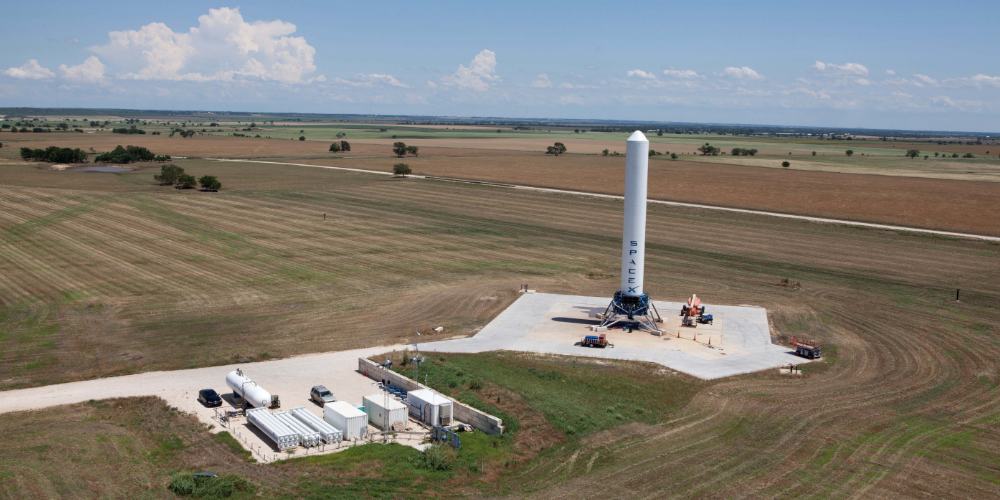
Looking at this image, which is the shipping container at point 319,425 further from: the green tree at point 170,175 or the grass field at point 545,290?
the green tree at point 170,175

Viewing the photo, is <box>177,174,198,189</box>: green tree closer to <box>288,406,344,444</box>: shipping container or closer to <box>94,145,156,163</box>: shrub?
<box>94,145,156,163</box>: shrub

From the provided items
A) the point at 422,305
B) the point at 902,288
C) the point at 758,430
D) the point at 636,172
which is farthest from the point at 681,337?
the point at 902,288

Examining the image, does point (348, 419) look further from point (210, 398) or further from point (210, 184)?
point (210, 184)

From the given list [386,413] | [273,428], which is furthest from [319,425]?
[386,413]

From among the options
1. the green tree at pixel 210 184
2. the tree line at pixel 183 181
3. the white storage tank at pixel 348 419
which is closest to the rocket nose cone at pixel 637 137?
the white storage tank at pixel 348 419

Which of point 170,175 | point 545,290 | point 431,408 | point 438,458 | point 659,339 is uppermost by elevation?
point 170,175

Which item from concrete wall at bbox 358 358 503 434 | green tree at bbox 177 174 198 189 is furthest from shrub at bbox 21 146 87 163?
concrete wall at bbox 358 358 503 434
